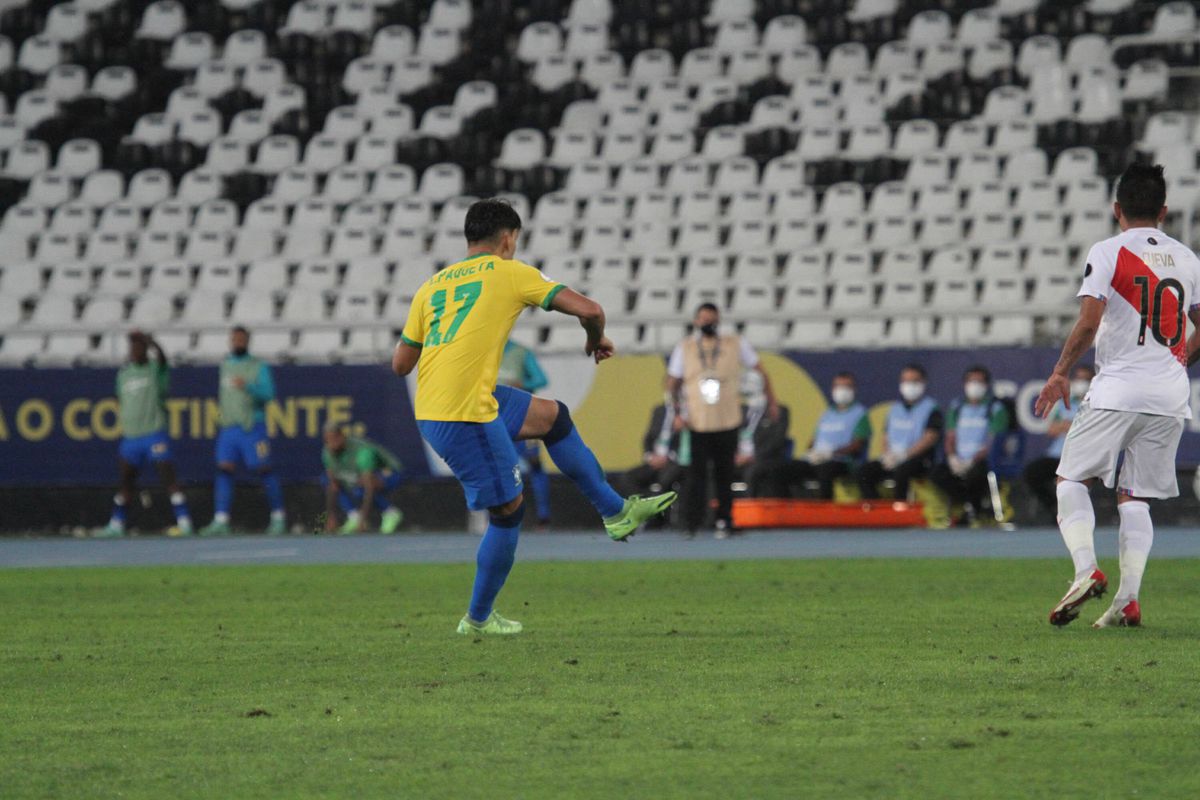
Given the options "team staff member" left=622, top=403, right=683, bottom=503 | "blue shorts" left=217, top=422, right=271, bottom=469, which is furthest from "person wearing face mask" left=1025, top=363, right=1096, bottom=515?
"blue shorts" left=217, top=422, right=271, bottom=469

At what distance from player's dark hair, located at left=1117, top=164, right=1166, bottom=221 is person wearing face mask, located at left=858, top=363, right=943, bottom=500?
11.1 metres

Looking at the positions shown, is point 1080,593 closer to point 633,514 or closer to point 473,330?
point 633,514

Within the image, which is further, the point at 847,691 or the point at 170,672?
the point at 170,672

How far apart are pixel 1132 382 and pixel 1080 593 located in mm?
966

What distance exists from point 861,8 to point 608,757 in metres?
23.0

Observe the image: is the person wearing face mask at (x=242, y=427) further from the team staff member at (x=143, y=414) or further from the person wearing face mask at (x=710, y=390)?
the person wearing face mask at (x=710, y=390)

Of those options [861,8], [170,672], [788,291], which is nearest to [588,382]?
[788,291]

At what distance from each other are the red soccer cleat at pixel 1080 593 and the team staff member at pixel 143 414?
13.6 m

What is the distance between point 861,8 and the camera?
1045 inches

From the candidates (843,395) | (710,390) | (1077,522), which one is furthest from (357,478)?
(1077,522)

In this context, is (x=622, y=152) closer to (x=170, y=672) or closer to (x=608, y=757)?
(x=170, y=672)

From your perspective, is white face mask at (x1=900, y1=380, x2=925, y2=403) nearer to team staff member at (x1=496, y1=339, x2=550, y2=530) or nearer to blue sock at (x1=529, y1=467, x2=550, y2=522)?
team staff member at (x1=496, y1=339, x2=550, y2=530)

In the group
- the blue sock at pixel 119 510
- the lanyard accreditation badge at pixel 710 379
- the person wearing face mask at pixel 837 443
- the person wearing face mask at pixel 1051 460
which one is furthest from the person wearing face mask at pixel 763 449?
the blue sock at pixel 119 510

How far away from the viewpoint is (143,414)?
19969 mm
